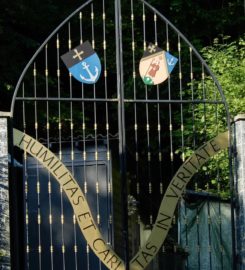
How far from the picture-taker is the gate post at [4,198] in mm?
6773

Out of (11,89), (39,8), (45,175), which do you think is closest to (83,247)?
(45,175)

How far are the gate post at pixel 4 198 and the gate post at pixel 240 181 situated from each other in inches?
90.7

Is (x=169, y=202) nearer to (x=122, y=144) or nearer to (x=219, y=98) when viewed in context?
(x=122, y=144)

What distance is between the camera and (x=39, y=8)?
1332 centimetres

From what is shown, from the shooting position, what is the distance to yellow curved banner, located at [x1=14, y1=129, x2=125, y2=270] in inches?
285

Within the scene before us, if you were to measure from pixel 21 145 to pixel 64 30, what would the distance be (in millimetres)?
7377

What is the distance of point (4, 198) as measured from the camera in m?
6.90

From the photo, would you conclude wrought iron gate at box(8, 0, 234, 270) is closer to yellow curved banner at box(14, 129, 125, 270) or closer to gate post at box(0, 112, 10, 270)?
yellow curved banner at box(14, 129, 125, 270)

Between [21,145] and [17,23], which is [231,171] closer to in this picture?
[21,145]

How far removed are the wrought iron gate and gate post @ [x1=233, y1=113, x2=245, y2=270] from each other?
0.17m

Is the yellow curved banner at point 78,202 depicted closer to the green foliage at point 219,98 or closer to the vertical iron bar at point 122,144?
the vertical iron bar at point 122,144

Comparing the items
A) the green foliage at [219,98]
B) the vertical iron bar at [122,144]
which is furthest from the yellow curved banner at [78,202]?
the green foliage at [219,98]

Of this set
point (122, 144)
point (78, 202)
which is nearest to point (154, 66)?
point (122, 144)

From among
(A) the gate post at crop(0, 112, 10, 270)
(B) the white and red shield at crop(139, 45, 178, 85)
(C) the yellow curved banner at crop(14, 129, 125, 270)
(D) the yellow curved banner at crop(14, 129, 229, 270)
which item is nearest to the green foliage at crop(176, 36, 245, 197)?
(B) the white and red shield at crop(139, 45, 178, 85)
